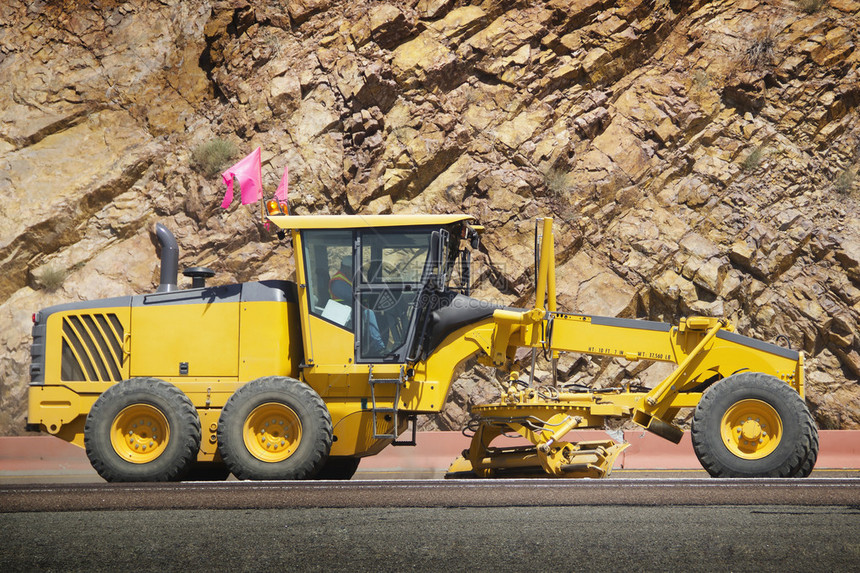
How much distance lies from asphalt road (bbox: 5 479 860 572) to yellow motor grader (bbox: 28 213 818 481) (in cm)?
177

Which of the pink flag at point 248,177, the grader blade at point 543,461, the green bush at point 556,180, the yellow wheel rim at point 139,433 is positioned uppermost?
the green bush at point 556,180

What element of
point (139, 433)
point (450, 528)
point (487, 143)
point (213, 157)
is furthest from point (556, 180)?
point (450, 528)

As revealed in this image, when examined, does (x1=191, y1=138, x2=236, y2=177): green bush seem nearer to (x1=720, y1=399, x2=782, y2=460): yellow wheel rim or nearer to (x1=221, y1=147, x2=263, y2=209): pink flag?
(x1=221, y1=147, x2=263, y2=209): pink flag

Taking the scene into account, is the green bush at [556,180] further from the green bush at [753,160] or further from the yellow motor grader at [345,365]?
the yellow motor grader at [345,365]

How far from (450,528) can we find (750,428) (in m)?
4.37

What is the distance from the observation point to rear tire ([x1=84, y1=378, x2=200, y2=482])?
8.61 metres

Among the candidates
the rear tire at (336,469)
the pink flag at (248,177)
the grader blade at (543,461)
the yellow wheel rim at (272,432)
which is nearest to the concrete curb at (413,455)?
the rear tire at (336,469)

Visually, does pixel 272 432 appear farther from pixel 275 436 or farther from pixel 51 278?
pixel 51 278

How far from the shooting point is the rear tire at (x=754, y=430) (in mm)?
7918

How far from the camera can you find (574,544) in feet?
15.3

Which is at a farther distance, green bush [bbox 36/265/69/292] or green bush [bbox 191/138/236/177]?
green bush [bbox 191/138/236/177]

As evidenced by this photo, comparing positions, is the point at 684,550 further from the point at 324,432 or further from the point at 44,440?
the point at 44,440

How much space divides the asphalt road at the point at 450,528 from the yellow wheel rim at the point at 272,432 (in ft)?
5.70

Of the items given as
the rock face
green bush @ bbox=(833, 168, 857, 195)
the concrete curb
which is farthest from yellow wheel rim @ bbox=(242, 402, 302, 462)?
green bush @ bbox=(833, 168, 857, 195)
